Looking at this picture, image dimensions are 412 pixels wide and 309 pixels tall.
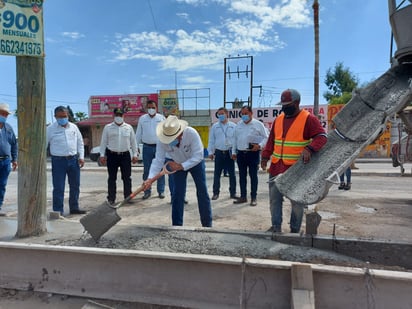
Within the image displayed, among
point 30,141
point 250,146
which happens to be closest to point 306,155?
point 250,146

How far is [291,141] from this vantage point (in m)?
3.86

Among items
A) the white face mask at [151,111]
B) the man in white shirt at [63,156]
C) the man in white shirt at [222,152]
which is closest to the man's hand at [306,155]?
the man in white shirt at [222,152]

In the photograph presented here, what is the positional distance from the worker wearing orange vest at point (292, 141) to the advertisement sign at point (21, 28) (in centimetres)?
283

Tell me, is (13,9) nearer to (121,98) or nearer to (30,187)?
(30,187)

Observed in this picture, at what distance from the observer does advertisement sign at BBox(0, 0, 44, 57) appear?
3.44 m

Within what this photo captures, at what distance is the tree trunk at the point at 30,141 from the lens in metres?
3.62

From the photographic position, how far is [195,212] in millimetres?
5836

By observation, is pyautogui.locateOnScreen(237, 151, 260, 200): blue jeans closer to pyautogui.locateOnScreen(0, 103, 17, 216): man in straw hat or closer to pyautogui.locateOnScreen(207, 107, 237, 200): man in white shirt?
pyautogui.locateOnScreen(207, 107, 237, 200): man in white shirt

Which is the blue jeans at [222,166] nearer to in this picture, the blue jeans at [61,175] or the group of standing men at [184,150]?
the group of standing men at [184,150]

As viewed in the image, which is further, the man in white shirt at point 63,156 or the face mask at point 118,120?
the face mask at point 118,120

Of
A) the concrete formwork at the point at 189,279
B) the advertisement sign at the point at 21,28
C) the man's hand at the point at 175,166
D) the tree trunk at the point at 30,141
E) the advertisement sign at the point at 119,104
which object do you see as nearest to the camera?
the concrete formwork at the point at 189,279

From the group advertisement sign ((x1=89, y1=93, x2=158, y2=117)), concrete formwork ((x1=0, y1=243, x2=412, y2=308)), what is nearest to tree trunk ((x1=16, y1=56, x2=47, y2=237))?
concrete formwork ((x1=0, y1=243, x2=412, y2=308))

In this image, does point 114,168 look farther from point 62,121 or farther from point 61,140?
point 62,121

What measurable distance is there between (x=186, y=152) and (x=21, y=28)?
7.55 ft
